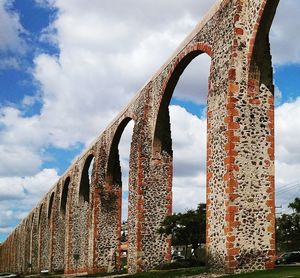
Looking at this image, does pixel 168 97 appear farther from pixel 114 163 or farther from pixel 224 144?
pixel 114 163

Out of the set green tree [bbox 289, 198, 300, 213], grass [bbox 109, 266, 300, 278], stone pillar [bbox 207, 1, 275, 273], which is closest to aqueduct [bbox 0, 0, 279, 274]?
stone pillar [bbox 207, 1, 275, 273]

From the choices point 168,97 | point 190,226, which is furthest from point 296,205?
point 168,97

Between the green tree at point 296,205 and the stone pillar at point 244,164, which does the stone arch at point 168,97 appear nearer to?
the stone pillar at point 244,164

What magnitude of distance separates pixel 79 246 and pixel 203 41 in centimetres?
2038

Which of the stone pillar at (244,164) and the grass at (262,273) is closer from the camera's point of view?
the grass at (262,273)

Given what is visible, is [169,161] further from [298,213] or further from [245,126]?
[298,213]

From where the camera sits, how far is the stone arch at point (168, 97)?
709 inches

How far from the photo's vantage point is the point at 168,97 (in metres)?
21.1

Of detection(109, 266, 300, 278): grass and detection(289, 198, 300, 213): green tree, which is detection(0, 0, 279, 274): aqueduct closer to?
detection(109, 266, 300, 278): grass

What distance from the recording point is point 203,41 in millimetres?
17062

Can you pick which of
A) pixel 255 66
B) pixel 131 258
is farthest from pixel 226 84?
pixel 131 258

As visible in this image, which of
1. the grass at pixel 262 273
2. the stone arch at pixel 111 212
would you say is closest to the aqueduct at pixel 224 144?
the grass at pixel 262 273

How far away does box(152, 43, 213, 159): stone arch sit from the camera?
18.0 meters

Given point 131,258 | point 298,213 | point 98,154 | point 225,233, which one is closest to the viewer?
point 225,233
